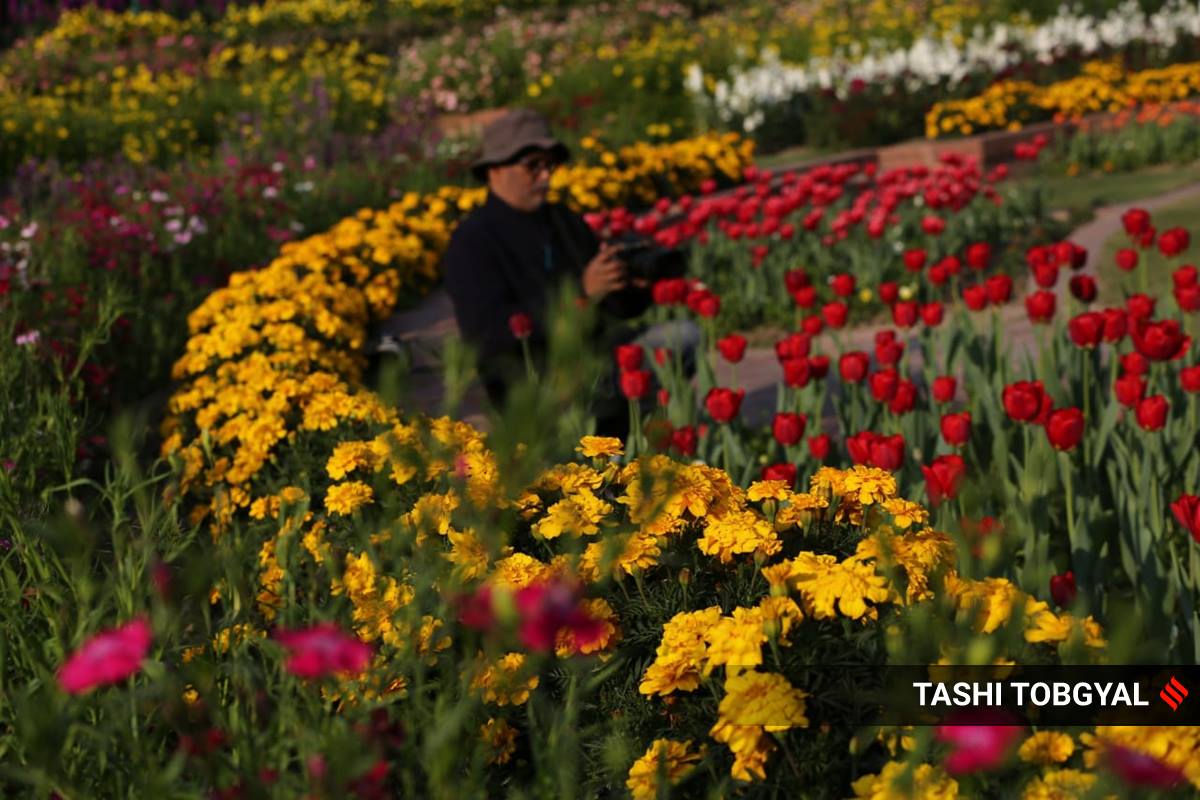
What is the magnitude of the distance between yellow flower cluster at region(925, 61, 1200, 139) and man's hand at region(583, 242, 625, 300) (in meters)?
8.75

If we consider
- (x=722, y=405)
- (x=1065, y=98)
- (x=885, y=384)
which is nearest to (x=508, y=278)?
(x=722, y=405)

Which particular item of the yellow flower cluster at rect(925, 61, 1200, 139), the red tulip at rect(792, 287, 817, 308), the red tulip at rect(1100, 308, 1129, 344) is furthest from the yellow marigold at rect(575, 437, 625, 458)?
the yellow flower cluster at rect(925, 61, 1200, 139)

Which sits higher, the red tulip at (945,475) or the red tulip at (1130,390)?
the red tulip at (945,475)

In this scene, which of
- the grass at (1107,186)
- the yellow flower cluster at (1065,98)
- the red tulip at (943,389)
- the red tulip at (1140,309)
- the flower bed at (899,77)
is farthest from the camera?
the flower bed at (899,77)

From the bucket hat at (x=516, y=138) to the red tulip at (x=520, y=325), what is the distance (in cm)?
62

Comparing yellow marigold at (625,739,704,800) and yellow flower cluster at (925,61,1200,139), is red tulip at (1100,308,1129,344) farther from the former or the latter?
yellow flower cluster at (925,61,1200,139)

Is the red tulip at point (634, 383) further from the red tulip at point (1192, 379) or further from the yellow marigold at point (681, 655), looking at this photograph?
the yellow marigold at point (681, 655)

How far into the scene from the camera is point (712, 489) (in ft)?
7.78

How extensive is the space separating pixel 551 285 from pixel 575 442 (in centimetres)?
167

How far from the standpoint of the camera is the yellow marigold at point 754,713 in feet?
5.69

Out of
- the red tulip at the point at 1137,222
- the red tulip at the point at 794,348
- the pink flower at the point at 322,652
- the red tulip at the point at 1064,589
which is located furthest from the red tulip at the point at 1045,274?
the pink flower at the point at 322,652

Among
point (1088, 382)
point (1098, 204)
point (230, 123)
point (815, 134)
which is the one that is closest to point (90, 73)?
point (230, 123)

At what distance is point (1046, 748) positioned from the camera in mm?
1701

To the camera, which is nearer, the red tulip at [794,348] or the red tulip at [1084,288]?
the red tulip at [794,348]
